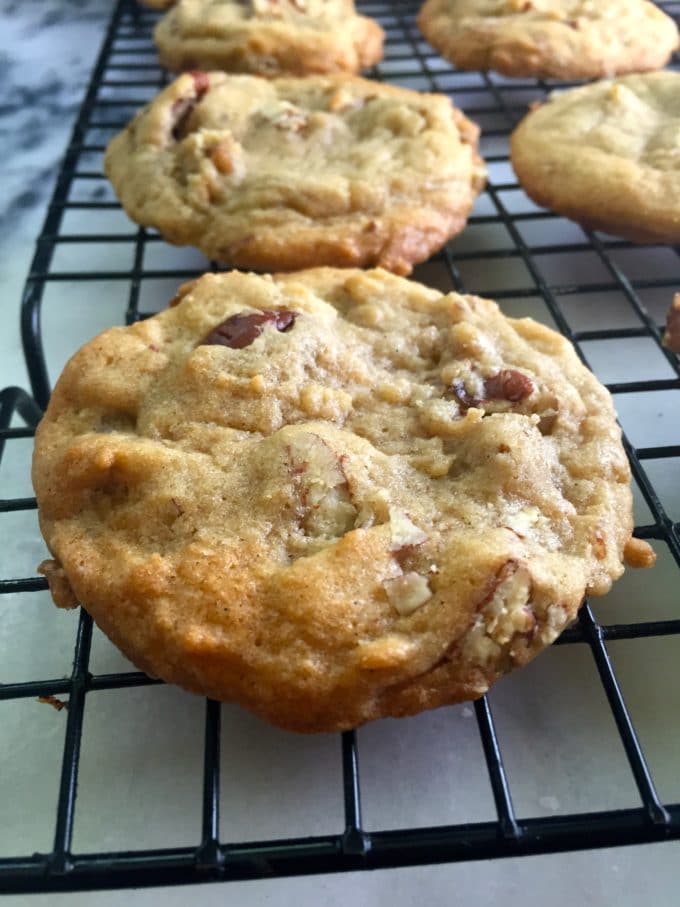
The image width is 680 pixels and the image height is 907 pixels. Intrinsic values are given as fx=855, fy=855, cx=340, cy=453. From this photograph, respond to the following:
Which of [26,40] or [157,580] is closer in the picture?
[157,580]

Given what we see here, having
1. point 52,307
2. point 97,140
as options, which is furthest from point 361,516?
point 97,140

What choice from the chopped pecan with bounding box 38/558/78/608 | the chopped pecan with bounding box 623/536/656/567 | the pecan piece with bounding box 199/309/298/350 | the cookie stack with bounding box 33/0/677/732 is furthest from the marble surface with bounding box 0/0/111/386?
the chopped pecan with bounding box 623/536/656/567

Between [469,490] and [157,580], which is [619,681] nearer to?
[469,490]

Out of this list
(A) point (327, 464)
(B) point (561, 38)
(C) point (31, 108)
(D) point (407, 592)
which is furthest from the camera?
(C) point (31, 108)

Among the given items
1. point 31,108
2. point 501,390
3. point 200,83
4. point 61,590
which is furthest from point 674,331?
point 31,108

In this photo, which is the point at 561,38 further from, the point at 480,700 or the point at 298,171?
the point at 480,700

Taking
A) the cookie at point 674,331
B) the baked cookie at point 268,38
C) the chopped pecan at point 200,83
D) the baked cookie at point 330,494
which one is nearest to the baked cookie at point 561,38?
the baked cookie at point 268,38

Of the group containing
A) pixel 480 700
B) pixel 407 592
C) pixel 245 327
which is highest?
pixel 245 327
